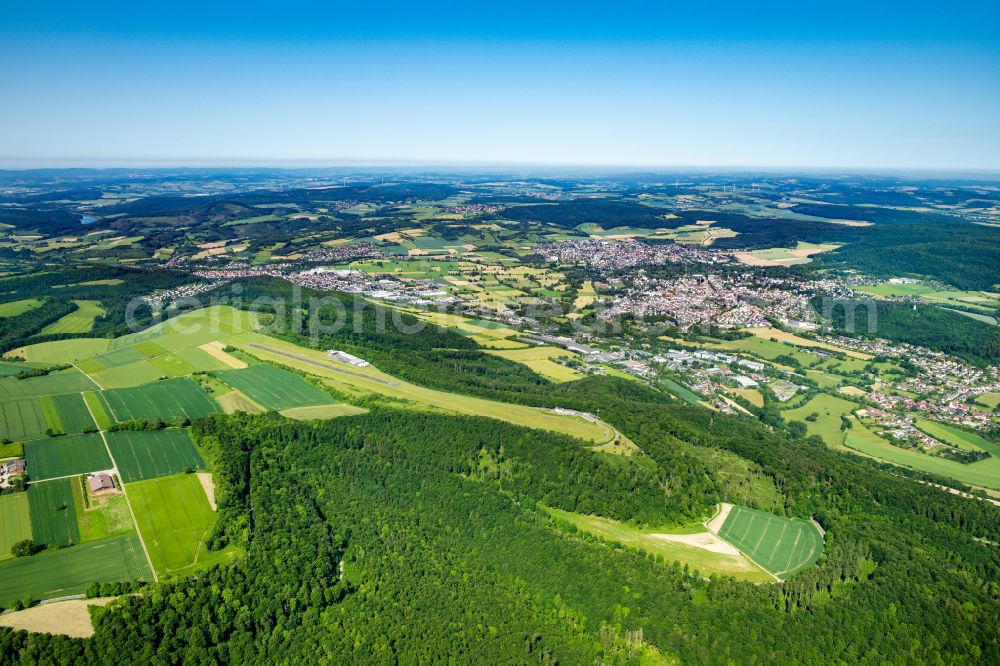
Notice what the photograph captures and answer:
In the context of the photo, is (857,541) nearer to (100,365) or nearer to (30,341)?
(100,365)

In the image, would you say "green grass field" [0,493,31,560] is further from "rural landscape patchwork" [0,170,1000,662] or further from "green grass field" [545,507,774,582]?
"green grass field" [545,507,774,582]

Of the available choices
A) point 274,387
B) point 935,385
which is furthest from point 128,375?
point 935,385

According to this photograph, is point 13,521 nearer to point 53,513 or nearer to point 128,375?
point 53,513

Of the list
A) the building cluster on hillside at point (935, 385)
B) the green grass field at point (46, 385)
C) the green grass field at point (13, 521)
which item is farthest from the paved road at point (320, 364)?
the building cluster on hillside at point (935, 385)

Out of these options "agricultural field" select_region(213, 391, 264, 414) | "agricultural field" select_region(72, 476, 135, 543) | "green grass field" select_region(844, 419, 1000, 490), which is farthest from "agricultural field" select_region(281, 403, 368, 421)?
"green grass field" select_region(844, 419, 1000, 490)

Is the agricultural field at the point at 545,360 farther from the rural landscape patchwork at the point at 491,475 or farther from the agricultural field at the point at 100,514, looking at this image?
the agricultural field at the point at 100,514

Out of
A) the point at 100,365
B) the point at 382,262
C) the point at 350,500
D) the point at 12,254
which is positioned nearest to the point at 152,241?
the point at 12,254
